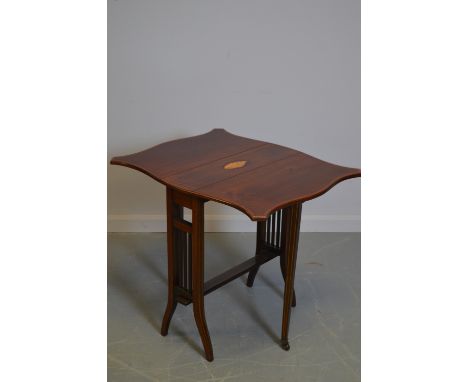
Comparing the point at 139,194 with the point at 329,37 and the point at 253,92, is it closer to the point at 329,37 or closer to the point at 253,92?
the point at 253,92

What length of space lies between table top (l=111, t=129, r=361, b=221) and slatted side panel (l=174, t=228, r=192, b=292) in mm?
284

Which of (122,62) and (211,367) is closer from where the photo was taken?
(211,367)

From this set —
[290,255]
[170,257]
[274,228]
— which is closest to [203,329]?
[170,257]

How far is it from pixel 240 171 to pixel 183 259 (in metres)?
0.47

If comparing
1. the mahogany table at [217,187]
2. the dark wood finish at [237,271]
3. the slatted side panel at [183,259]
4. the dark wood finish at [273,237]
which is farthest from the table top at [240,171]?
the dark wood finish at [237,271]

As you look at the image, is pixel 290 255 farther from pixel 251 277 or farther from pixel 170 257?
pixel 251 277

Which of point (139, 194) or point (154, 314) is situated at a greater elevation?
point (139, 194)

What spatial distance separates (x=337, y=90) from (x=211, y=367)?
189 cm

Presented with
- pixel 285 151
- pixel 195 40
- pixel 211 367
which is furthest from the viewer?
pixel 195 40

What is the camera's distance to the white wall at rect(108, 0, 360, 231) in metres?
3.89

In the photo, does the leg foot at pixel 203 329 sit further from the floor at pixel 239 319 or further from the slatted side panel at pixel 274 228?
the slatted side panel at pixel 274 228

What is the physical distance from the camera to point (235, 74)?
400 centimetres

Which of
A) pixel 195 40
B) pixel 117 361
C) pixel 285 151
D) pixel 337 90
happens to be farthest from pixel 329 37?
pixel 117 361

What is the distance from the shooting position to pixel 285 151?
319 cm
